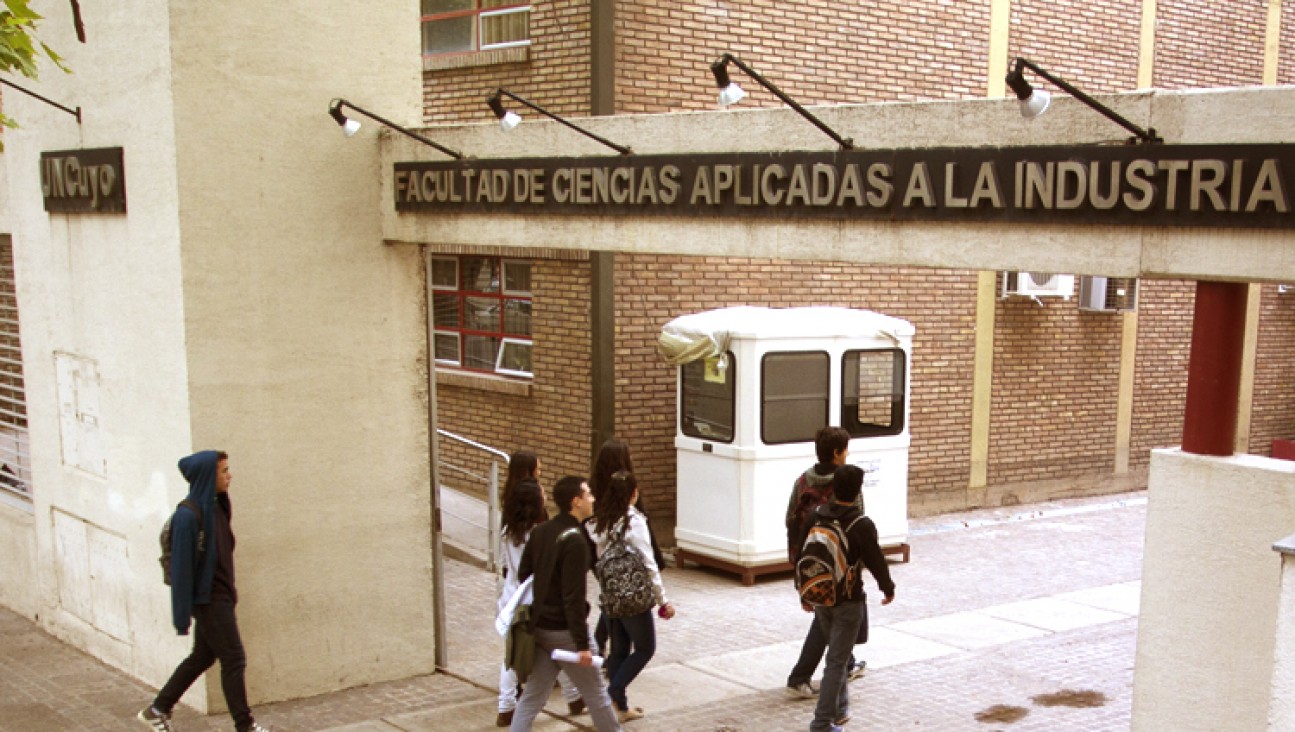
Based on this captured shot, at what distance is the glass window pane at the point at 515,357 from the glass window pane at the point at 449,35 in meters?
3.20

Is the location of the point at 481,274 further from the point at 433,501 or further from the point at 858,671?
the point at 858,671

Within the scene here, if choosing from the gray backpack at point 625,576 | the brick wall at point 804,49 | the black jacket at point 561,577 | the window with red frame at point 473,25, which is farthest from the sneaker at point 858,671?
the window with red frame at point 473,25

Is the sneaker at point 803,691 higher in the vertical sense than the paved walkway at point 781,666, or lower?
higher

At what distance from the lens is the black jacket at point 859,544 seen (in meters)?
7.12

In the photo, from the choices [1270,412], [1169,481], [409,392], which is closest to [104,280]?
[409,392]

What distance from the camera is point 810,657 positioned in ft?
26.8

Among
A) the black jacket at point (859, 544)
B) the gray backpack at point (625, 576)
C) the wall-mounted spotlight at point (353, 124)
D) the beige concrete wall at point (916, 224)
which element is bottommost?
the gray backpack at point (625, 576)

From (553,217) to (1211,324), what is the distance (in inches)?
150

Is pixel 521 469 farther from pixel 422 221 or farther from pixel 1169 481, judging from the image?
pixel 1169 481

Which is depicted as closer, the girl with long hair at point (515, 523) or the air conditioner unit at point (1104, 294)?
the girl with long hair at point (515, 523)

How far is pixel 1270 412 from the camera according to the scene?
691 inches

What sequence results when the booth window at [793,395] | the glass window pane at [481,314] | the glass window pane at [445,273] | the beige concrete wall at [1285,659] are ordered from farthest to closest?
the glass window pane at [445,273] < the glass window pane at [481,314] < the booth window at [793,395] < the beige concrete wall at [1285,659]

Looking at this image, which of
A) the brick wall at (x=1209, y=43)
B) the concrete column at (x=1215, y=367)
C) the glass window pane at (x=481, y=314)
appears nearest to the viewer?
the concrete column at (x=1215, y=367)

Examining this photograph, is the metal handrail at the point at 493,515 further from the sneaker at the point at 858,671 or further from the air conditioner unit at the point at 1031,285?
the air conditioner unit at the point at 1031,285
